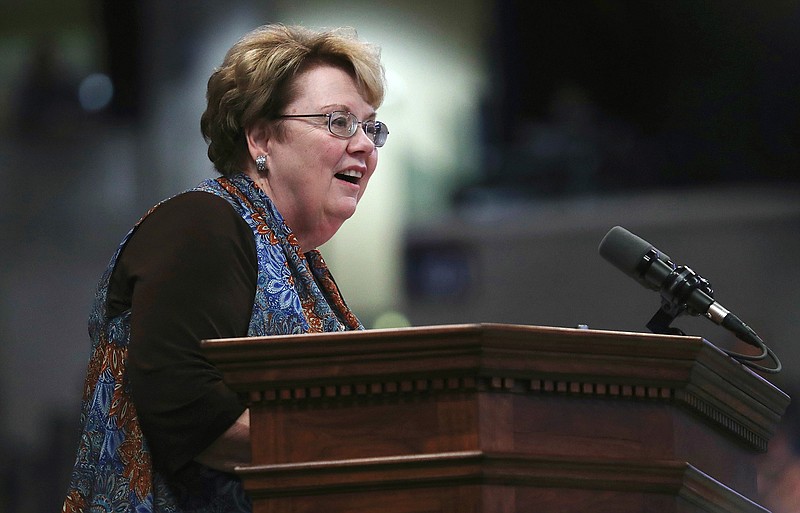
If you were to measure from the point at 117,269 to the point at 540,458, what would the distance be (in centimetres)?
83

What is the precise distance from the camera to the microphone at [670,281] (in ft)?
6.06

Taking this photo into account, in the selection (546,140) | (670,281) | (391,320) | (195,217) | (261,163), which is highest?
(546,140)

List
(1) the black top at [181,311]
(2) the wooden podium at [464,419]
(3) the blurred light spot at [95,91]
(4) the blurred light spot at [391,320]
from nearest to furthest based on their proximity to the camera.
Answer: (2) the wooden podium at [464,419] < (1) the black top at [181,311] < (3) the blurred light spot at [95,91] < (4) the blurred light spot at [391,320]

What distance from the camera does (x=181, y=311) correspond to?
6.02ft

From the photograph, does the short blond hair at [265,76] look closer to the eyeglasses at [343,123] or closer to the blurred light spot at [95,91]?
the eyeglasses at [343,123]

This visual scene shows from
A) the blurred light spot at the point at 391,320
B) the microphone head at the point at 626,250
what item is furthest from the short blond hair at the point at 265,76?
the blurred light spot at the point at 391,320

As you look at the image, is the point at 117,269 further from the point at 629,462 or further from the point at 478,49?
the point at 478,49

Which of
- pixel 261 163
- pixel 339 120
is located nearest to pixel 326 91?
pixel 339 120

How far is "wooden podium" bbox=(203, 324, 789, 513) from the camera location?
143 cm

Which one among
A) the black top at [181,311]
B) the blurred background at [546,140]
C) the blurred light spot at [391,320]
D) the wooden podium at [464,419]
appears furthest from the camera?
the blurred light spot at [391,320]

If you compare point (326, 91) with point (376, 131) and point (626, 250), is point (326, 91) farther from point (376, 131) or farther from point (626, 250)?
point (626, 250)

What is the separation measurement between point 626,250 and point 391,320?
3.79 metres

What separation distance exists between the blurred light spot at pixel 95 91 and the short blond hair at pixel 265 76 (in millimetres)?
2935

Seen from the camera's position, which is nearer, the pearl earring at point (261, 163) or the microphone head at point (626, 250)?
the microphone head at point (626, 250)
